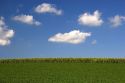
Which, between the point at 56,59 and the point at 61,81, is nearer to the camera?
the point at 61,81

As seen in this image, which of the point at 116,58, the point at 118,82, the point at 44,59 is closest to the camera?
the point at 118,82

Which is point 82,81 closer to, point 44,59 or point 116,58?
point 116,58

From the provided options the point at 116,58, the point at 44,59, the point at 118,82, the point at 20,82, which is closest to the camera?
the point at 20,82

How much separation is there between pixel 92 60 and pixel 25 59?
19737 millimetres

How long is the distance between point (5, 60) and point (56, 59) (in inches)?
580

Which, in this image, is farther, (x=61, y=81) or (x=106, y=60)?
(x=106, y=60)

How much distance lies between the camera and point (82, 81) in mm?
30531

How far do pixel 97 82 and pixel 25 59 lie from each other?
189 feet

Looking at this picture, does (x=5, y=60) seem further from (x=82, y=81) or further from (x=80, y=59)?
(x=82, y=81)

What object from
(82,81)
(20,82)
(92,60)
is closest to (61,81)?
(82,81)

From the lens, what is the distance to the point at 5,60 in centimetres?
8475

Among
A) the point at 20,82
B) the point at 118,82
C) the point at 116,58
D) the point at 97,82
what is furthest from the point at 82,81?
the point at 116,58

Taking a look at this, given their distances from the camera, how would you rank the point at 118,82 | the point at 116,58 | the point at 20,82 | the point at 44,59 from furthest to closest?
the point at 44,59 → the point at 116,58 → the point at 118,82 → the point at 20,82

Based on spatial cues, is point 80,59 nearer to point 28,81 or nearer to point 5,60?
point 5,60
